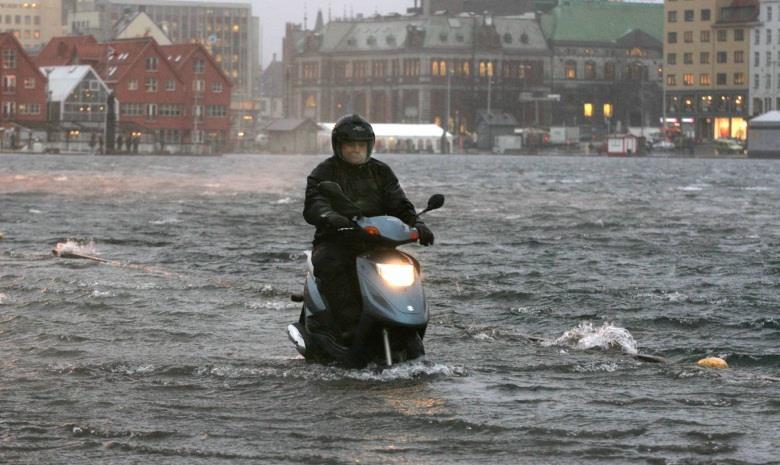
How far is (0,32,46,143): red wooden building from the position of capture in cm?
15850

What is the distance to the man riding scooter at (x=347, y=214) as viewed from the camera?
1295 cm

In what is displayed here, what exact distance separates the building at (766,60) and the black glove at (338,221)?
614 feet

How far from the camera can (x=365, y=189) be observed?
13.4 metres

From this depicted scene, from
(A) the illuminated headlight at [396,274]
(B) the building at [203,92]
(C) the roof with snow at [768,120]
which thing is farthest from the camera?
(B) the building at [203,92]

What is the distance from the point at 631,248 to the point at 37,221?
14.9 m

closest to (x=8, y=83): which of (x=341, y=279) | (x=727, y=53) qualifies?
(x=727, y=53)

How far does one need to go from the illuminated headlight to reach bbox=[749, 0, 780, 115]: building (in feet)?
613

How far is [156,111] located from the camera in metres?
169

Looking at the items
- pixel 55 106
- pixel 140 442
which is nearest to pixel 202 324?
pixel 140 442

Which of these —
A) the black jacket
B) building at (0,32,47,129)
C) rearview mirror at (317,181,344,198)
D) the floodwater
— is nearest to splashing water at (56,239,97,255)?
the floodwater

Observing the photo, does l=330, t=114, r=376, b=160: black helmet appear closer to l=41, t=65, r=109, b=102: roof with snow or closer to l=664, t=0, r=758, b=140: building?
l=41, t=65, r=109, b=102: roof with snow

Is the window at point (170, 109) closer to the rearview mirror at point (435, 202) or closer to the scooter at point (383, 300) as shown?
the scooter at point (383, 300)

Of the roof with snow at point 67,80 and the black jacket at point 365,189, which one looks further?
the roof with snow at point 67,80

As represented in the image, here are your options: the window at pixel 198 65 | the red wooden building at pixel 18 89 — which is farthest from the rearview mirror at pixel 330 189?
the window at pixel 198 65
